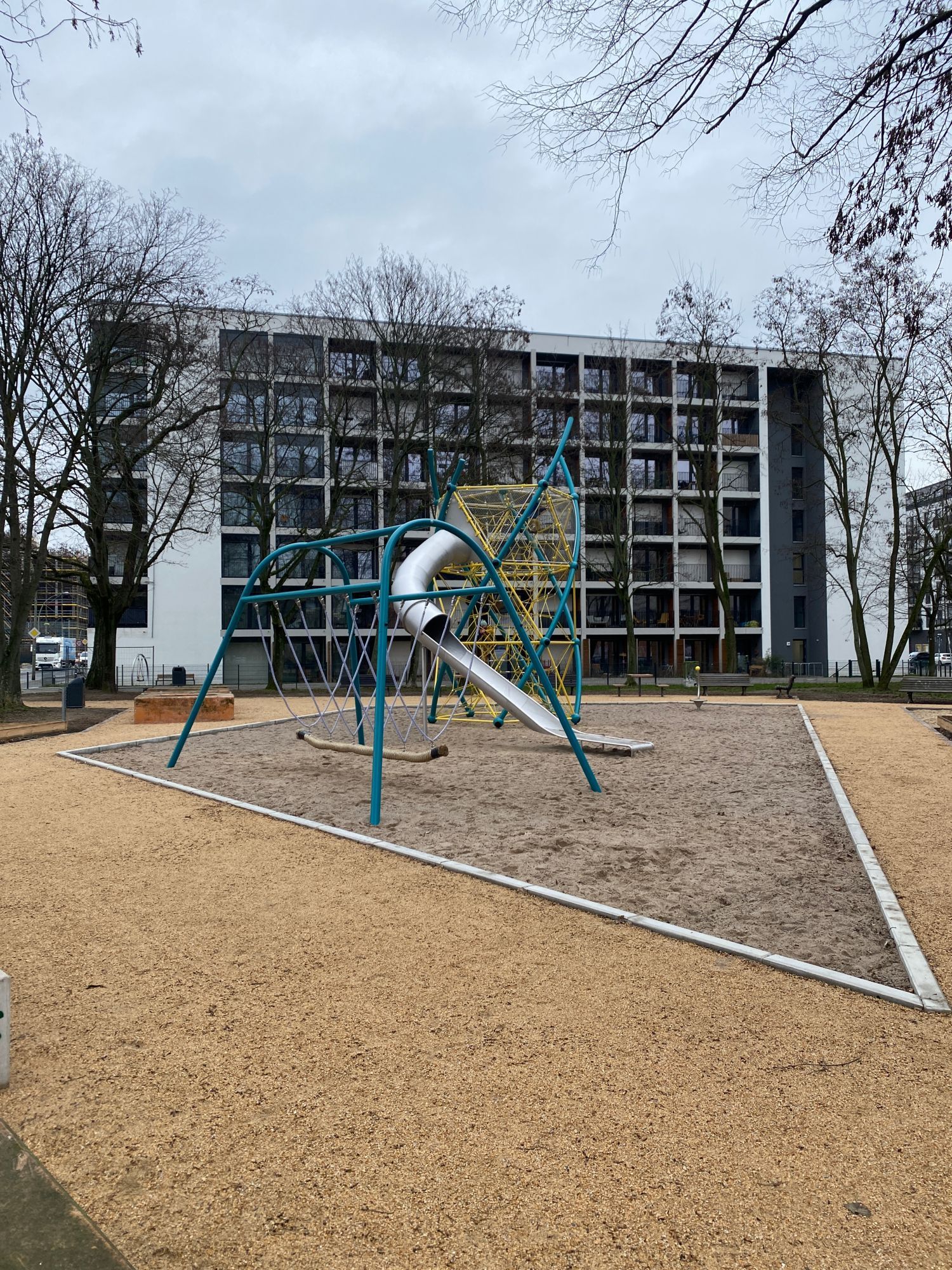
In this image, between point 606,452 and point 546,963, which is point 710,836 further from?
point 606,452

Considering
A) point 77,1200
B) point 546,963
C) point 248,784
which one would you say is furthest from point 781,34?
point 248,784

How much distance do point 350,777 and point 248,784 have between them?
114cm

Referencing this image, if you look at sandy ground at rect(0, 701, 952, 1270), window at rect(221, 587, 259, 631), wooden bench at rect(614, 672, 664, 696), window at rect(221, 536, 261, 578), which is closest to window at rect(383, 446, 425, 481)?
window at rect(221, 536, 261, 578)

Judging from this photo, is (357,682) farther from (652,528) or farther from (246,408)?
(652,528)

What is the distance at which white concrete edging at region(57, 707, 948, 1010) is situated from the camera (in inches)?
146

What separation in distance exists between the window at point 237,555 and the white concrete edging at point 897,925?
1526 inches

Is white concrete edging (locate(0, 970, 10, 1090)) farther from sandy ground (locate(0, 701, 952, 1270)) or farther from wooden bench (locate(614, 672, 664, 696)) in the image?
wooden bench (locate(614, 672, 664, 696))

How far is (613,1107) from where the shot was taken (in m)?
2.74

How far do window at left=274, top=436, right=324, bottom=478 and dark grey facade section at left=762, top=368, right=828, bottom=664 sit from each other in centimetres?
2633

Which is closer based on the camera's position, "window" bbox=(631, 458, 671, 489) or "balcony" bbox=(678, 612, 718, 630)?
"window" bbox=(631, 458, 671, 489)

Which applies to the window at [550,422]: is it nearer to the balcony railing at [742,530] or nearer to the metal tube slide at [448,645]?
the balcony railing at [742,530]

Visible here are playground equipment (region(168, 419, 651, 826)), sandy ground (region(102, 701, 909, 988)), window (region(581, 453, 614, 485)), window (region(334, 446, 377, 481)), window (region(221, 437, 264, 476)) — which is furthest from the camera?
window (region(581, 453, 614, 485))

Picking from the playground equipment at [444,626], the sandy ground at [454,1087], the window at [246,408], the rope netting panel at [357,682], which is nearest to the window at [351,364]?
the window at [246,408]

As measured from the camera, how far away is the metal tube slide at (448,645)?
1076 centimetres
